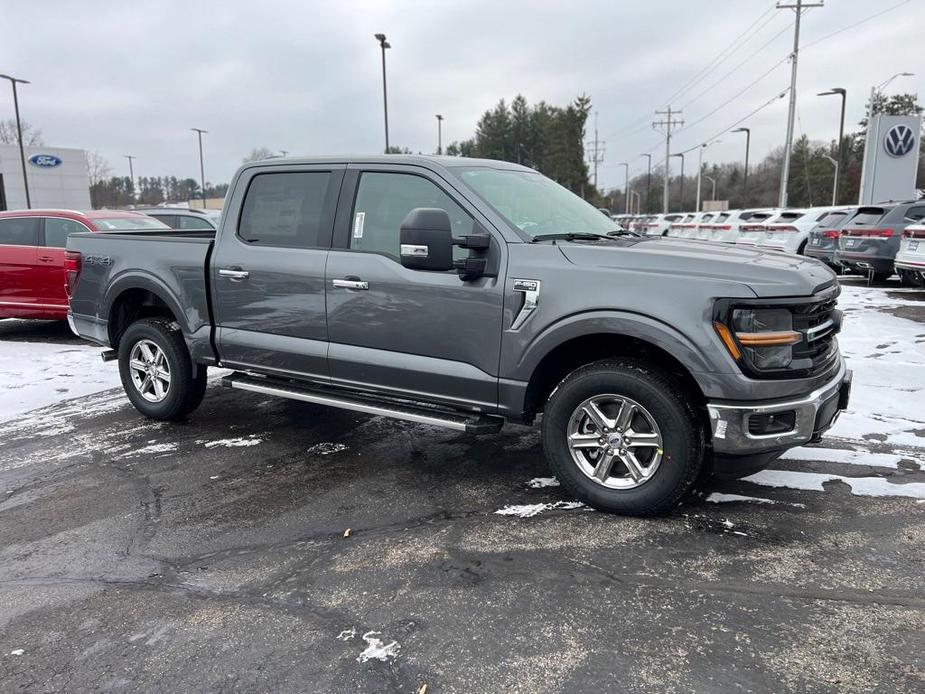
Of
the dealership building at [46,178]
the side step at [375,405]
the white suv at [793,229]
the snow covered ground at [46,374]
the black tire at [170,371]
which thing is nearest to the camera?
the side step at [375,405]

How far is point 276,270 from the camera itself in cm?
482

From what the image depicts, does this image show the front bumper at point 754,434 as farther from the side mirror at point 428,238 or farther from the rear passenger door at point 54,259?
the rear passenger door at point 54,259

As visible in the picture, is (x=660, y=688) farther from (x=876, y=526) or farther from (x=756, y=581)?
(x=876, y=526)

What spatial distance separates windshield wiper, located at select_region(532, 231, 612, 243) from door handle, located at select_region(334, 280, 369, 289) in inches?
44.6

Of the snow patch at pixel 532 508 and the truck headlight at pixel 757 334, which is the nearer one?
the truck headlight at pixel 757 334

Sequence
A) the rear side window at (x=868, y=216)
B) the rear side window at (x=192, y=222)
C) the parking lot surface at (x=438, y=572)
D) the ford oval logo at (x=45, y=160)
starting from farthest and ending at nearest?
the ford oval logo at (x=45, y=160) → the rear side window at (x=868, y=216) → the rear side window at (x=192, y=222) → the parking lot surface at (x=438, y=572)

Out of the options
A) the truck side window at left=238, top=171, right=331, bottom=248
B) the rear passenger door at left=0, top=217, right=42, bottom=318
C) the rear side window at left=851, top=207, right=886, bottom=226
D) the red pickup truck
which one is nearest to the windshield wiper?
the truck side window at left=238, top=171, right=331, bottom=248

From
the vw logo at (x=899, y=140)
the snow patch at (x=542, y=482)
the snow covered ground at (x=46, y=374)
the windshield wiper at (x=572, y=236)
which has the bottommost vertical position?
the snow covered ground at (x=46, y=374)

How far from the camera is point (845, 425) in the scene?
5254mm

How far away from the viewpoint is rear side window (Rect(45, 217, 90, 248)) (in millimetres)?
9438

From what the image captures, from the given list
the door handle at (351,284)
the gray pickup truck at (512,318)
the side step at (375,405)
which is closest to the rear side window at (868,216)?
the gray pickup truck at (512,318)

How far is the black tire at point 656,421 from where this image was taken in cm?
355

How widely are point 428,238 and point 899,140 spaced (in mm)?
27110

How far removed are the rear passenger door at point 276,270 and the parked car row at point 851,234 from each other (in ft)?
18.8
